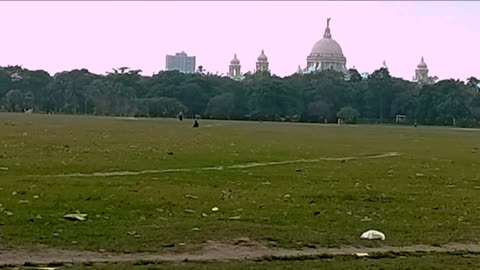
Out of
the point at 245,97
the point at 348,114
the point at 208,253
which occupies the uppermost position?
the point at 245,97

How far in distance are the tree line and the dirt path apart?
130m

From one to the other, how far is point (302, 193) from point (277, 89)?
131 meters

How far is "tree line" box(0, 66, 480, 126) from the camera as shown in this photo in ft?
485

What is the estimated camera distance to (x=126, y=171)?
2478 cm

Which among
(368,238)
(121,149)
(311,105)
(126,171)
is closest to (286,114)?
(311,105)

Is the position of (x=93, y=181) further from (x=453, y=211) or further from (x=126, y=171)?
(x=453, y=211)

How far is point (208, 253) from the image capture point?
1189 centimetres

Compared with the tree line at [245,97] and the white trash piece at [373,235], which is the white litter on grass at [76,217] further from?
the tree line at [245,97]

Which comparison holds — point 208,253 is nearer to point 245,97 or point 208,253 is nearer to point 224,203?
point 224,203

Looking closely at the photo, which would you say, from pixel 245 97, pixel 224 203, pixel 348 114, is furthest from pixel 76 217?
pixel 245 97

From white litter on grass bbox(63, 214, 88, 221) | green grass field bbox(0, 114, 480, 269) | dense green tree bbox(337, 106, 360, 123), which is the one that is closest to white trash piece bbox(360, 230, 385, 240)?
green grass field bbox(0, 114, 480, 269)

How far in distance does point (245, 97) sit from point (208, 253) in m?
149

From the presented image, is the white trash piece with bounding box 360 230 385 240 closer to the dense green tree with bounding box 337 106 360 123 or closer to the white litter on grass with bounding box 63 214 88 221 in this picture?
the white litter on grass with bounding box 63 214 88 221

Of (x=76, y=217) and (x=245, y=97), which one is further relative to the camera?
(x=245, y=97)
